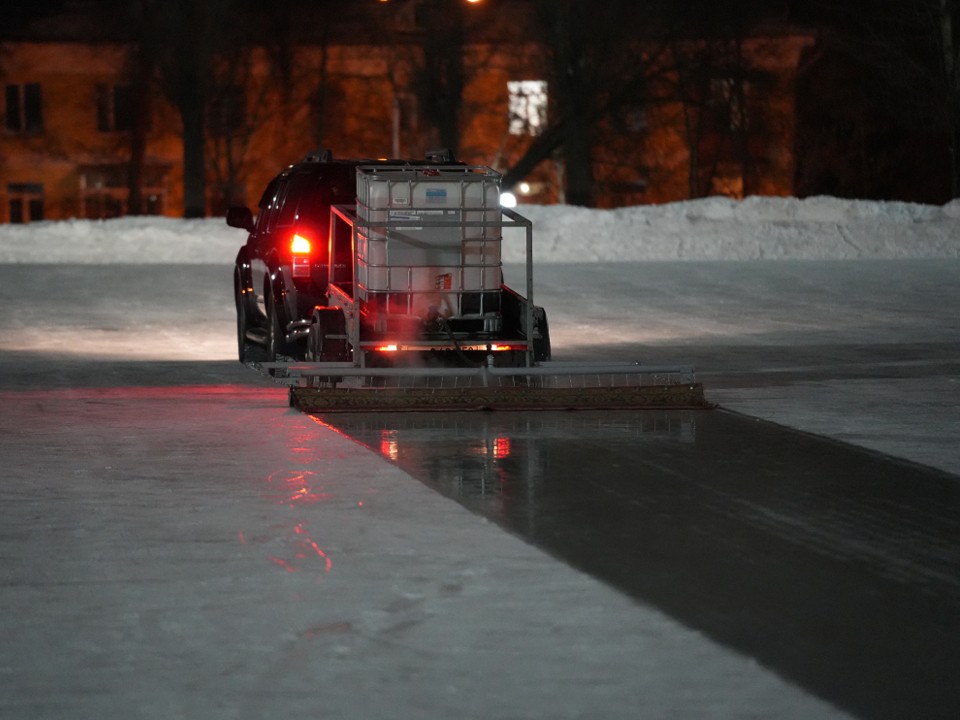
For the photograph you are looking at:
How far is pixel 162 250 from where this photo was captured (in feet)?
114

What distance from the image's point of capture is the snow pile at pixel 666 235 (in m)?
33.8

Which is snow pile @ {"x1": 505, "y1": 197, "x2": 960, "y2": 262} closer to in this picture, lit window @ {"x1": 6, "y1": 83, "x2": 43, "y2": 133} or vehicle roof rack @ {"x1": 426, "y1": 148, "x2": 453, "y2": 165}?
vehicle roof rack @ {"x1": 426, "y1": 148, "x2": 453, "y2": 165}

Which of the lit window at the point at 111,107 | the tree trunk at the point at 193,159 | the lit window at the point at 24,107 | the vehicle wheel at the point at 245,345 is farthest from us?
the lit window at the point at 24,107

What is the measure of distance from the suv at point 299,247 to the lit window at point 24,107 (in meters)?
49.9

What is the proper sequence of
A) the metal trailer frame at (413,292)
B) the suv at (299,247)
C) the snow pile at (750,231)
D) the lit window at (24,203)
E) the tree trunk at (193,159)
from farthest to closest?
the lit window at (24,203) < the tree trunk at (193,159) < the snow pile at (750,231) < the suv at (299,247) < the metal trailer frame at (413,292)

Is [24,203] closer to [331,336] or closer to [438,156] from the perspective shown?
[438,156]

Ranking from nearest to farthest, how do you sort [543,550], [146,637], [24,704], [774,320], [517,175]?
[24,704], [146,637], [543,550], [774,320], [517,175]

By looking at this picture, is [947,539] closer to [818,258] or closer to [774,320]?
[774,320]

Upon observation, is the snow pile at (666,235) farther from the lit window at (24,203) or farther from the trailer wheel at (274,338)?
the lit window at (24,203)

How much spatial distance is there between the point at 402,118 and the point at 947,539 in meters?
53.5

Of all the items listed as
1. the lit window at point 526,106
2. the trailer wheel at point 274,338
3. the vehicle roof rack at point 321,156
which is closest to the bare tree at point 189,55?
the lit window at point 526,106

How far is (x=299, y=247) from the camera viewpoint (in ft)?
50.0

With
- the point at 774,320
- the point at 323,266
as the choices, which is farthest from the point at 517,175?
the point at 323,266

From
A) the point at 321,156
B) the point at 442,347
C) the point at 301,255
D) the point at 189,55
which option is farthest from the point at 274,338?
the point at 189,55
